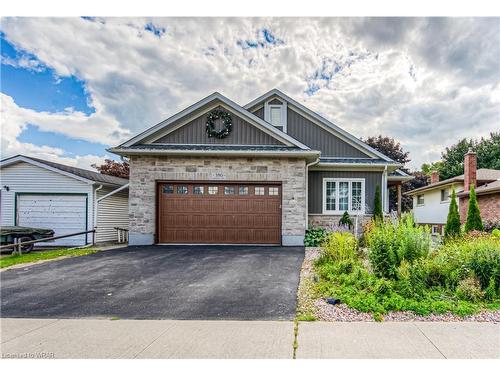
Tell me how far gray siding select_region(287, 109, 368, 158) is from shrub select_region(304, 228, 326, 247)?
12.6 feet

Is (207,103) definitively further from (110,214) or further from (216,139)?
(110,214)

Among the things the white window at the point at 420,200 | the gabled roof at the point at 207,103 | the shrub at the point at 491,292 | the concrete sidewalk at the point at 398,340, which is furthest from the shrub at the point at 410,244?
the white window at the point at 420,200

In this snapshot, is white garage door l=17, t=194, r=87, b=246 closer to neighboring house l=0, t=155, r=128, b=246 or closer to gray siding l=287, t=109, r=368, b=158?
neighboring house l=0, t=155, r=128, b=246

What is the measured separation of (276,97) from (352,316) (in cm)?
1158

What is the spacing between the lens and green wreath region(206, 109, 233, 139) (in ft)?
38.3

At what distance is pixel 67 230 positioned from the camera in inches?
483

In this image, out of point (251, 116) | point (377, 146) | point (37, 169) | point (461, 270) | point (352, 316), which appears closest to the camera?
point (352, 316)

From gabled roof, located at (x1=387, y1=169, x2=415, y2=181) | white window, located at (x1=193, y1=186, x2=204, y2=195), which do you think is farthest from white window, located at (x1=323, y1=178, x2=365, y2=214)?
white window, located at (x1=193, y1=186, x2=204, y2=195)

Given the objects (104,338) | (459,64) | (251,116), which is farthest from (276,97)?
(104,338)

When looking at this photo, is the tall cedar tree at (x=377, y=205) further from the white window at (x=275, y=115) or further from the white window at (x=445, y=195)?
the white window at (x=445, y=195)

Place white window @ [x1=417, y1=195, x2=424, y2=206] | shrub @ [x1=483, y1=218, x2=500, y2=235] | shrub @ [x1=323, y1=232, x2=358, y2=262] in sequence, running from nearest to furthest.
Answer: shrub @ [x1=323, y1=232, x2=358, y2=262] < shrub @ [x1=483, y1=218, x2=500, y2=235] < white window @ [x1=417, y1=195, x2=424, y2=206]

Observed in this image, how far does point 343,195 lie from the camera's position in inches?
509

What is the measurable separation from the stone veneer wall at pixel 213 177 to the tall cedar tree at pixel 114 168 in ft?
50.7
